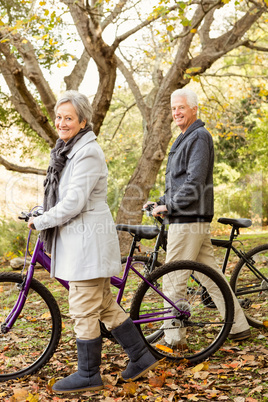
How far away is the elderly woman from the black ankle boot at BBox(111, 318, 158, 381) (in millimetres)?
204

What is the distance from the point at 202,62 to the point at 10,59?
370cm

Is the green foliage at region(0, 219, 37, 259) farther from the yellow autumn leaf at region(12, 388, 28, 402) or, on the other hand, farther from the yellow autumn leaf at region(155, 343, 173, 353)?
the yellow autumn leaf at region(12, 388, 28, 402)

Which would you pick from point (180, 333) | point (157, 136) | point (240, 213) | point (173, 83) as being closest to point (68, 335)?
point (180, 333)

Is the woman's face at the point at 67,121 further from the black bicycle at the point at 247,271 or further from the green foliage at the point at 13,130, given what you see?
the green foliage at the point at 13,130

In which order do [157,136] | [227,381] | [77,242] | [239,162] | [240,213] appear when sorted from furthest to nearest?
[239,162]
[240,213]
[157,136]
[227,381]
[77,242]

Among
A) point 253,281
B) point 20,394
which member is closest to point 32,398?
point 20,394

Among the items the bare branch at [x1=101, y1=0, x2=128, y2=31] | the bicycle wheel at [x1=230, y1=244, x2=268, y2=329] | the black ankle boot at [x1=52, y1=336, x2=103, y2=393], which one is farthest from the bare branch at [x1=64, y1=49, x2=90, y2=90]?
the black ankle boot at [x1=52, y1=336, x2=103, y2=393]

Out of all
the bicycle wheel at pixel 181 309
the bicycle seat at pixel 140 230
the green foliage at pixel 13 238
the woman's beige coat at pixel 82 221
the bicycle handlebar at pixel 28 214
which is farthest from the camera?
the green foliage at pixel 13 238

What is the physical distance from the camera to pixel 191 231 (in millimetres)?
3484

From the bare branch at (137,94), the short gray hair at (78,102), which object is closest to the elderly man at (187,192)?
the short gray hair at (78,102)

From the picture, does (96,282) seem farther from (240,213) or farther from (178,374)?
(240,213)

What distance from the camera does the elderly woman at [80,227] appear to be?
285 cm

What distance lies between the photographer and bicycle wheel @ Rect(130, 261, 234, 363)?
338 centimetres

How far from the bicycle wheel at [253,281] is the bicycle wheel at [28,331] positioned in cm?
174
